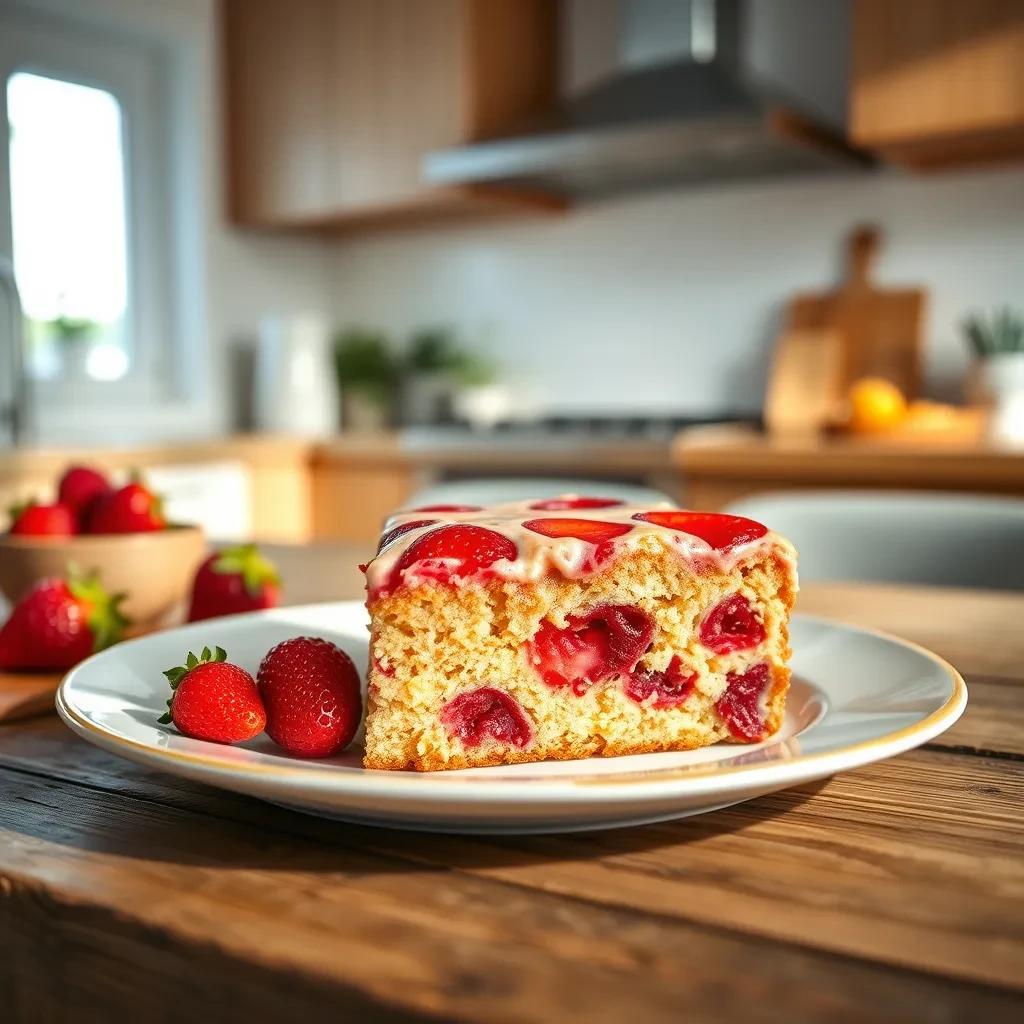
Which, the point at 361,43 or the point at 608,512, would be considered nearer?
the point at 608,512

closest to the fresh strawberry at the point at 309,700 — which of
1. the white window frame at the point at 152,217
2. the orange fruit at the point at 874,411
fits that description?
the orange fruit at the point at 874,411

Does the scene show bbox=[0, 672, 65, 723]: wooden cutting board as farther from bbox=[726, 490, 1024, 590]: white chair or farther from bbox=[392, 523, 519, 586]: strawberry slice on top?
bbox=[726, 490, 1024, 590]: white chair

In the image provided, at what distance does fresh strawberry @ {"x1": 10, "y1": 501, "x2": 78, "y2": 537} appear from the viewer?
3.32 feet

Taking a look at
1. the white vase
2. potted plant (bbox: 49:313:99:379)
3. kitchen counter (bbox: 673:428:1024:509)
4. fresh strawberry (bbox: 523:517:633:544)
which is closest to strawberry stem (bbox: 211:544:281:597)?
fresh strawberry (bbox: 523:517:633:544)

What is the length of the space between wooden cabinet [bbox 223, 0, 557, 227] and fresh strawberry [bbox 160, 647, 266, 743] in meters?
2.72

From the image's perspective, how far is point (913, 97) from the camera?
101 inches

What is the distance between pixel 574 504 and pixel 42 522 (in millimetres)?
500

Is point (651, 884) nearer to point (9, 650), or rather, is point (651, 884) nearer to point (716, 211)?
point (9, 650)

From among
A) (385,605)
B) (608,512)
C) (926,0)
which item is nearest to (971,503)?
(608,512)

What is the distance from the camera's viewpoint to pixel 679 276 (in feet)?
11.0

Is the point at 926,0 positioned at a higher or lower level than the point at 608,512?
higher

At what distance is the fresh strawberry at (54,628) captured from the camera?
2.75ft

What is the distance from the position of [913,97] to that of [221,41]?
2115 millimetres

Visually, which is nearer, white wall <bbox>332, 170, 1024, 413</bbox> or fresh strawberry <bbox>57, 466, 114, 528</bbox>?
fresh strawberry <bbox>57, 466, 114, 528</bbox>
